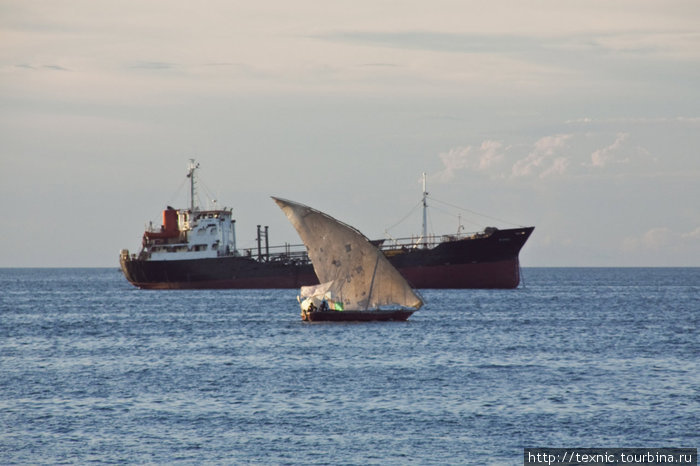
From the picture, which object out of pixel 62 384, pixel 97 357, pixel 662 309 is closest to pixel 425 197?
pixel 662 309

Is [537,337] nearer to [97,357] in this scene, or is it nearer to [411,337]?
[411,337]

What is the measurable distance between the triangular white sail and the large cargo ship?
4060 centimetres

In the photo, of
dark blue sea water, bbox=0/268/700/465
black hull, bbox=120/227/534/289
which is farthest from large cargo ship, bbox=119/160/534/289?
dark blue sea water, bbox=0/268/700/465

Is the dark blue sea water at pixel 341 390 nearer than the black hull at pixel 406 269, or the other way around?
the dark blue sea water at pixel 341 390

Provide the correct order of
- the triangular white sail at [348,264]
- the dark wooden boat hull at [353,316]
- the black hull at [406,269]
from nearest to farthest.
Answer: the triangular white sail at [348,264] < the dark wooden boat hull at [353,316] < the black hull at [406,269]

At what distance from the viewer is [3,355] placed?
173ft

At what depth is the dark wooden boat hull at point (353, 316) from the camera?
6162 centimetres

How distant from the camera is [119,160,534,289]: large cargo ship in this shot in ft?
339

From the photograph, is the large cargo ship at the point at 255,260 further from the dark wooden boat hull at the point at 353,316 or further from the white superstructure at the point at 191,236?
the dark wooden boat hull at the point at 353,316

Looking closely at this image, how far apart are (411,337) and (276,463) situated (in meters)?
31.5

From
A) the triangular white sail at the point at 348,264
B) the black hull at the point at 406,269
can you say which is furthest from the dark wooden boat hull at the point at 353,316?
the black hull at the point at 406,269

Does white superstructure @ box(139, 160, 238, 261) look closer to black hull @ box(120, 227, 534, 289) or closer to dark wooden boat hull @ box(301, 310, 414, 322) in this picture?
black hull @ box(120, 227, 534, 289)

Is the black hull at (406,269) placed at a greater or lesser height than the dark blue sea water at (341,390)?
greater

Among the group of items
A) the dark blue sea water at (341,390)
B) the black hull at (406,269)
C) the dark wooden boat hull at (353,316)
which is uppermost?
the black hull at (406,269)
